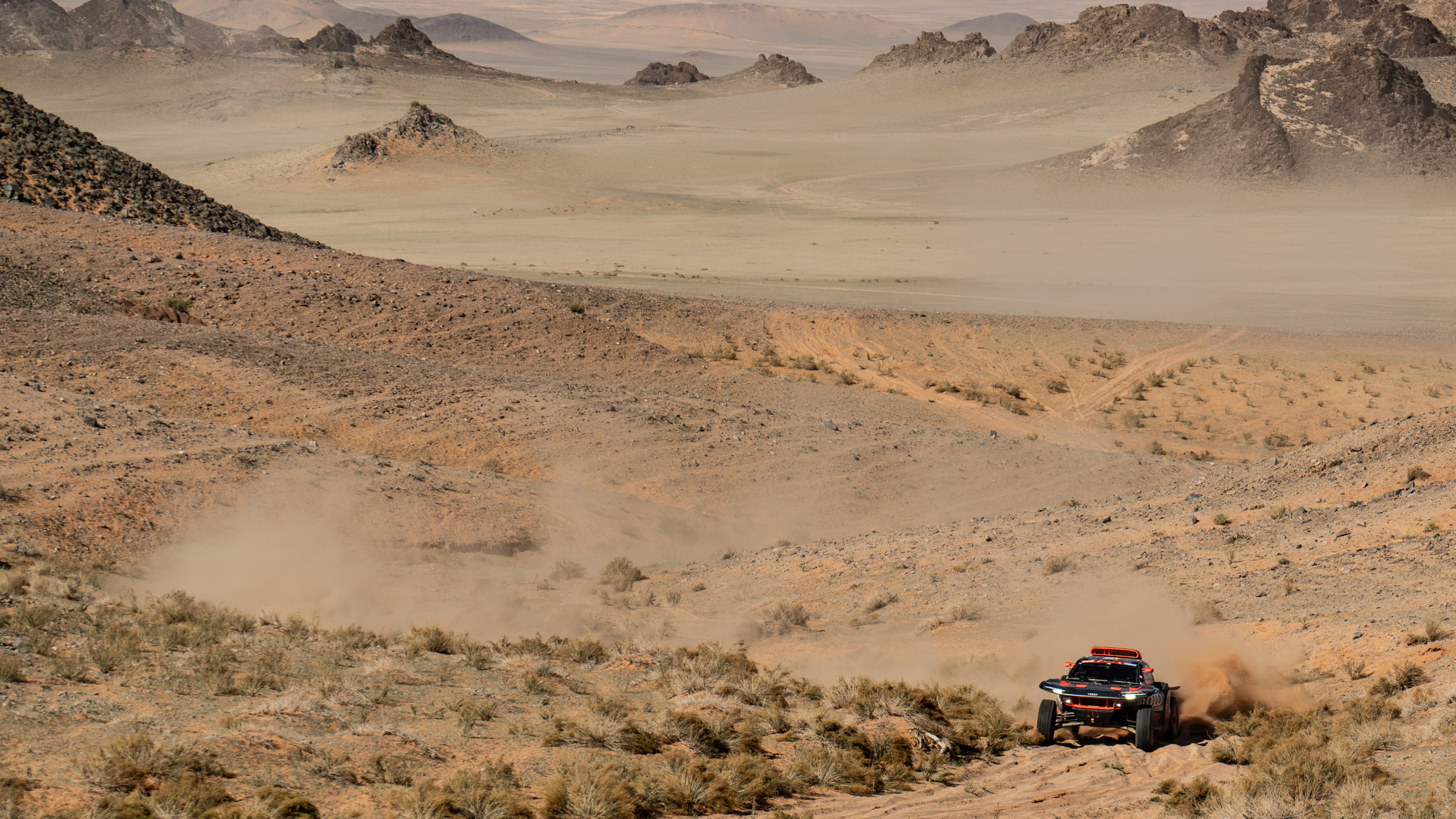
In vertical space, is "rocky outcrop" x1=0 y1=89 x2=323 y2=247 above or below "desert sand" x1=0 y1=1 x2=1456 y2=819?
above

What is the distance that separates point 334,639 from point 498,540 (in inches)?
204

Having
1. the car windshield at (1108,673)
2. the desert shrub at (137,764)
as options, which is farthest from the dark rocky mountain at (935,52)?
the desert shrub at (137,764)

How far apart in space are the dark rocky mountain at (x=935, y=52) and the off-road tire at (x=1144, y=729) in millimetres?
144987

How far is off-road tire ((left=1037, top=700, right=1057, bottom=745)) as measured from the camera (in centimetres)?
1067

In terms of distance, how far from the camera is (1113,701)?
34.1 ft

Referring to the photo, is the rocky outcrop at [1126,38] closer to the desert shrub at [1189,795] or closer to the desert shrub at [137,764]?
the desert shrub at [1189,795]

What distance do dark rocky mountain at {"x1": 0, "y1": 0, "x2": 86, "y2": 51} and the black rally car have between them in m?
191

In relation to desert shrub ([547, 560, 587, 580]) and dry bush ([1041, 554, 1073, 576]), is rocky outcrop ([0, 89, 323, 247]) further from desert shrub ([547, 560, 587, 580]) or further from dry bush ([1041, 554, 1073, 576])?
dry bush ([1041, 554, 1073, 576])

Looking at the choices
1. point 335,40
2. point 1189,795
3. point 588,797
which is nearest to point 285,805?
point 588,797

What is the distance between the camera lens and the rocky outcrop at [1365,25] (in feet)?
420

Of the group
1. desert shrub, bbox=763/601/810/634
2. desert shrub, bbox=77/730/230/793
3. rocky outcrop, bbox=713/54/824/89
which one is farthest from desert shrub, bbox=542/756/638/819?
rocky outcrop, bbox=713/54/824/89

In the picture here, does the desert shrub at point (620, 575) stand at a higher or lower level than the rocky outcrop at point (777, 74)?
lower

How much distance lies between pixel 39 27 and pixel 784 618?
206 meters

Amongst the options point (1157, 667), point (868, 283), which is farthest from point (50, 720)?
point (868, 283)
